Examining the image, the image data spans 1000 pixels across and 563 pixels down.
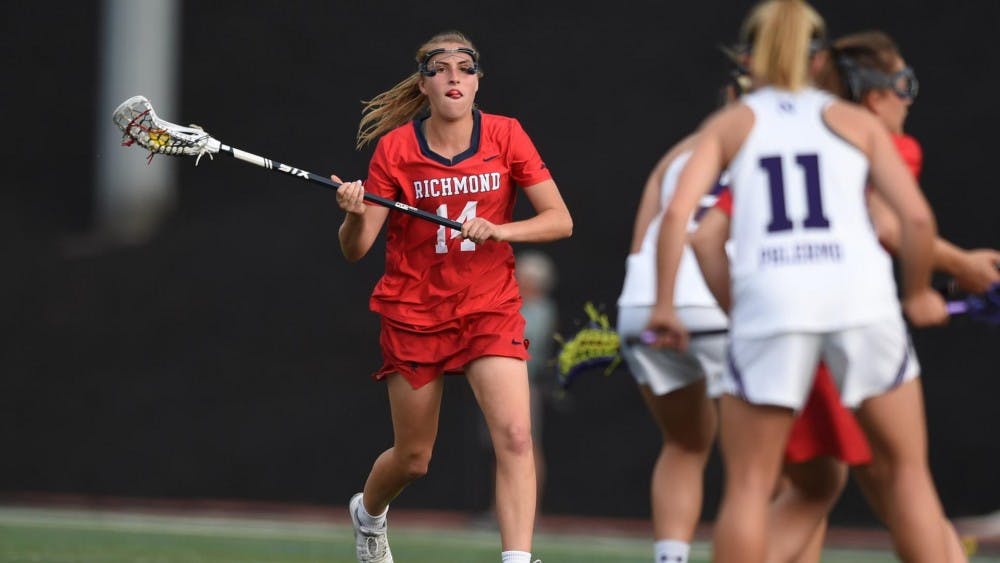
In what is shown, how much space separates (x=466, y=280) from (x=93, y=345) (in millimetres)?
10140

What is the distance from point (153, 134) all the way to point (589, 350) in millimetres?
1873

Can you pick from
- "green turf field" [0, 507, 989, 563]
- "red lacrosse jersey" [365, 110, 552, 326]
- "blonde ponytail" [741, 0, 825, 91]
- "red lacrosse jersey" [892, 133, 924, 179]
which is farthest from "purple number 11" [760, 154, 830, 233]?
"green turf field" [0, 507, 989, 563]

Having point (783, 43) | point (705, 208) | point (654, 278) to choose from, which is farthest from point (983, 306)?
point (783, 43)

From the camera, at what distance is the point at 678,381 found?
18.9ft

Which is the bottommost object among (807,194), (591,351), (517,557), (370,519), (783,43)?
(517,557)

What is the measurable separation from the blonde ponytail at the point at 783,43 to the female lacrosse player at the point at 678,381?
75 cm

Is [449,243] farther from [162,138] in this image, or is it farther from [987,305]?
[987,305]

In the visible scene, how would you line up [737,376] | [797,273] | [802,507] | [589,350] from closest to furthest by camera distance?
[797,273] → [737,376] → [802,507] → [589,350]

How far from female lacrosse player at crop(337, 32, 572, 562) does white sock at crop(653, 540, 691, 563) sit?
3.45ft

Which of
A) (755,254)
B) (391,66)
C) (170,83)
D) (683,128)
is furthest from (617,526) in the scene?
(755,254)

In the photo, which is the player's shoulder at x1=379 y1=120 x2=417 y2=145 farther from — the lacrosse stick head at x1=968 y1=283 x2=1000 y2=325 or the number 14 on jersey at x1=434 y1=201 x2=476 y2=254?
the lacrosse stick head at x1=968 y1=283 x2=1000 y2=325

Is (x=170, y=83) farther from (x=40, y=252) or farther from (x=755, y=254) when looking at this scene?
(x=755, y=254)

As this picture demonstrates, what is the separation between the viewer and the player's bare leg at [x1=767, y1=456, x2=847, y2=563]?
5566mm

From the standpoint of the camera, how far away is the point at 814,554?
5797 mm
